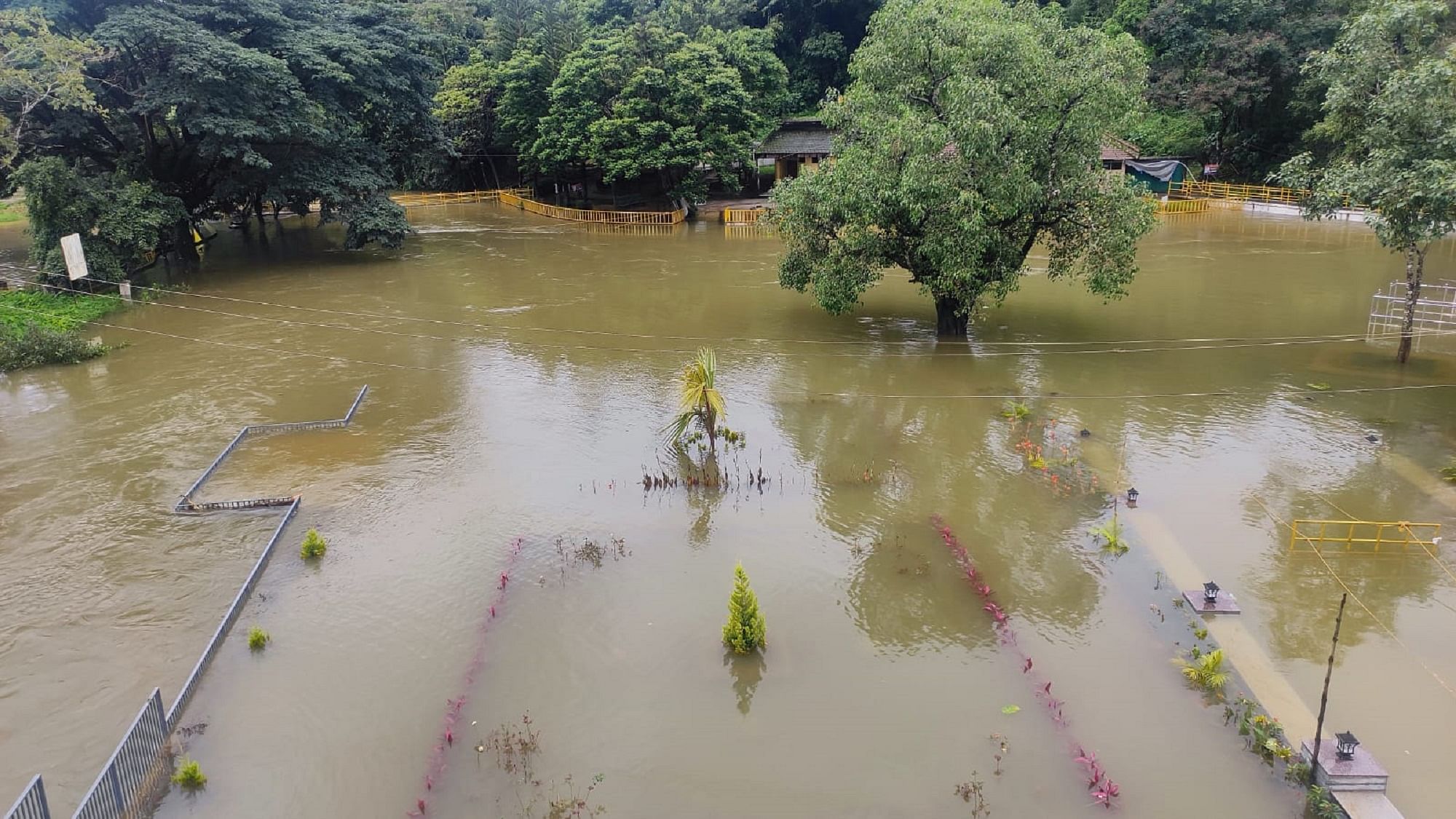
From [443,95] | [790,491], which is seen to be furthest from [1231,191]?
[443,95]

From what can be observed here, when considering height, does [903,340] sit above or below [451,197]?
below

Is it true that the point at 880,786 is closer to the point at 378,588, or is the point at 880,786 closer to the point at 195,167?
the point at 378,588

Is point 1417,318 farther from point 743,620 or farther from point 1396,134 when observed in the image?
point 743,620

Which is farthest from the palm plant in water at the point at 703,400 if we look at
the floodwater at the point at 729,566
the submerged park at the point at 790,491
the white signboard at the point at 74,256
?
the white signboard at the point at 74,256

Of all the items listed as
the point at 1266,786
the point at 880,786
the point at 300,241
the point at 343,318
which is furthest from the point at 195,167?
the point at 1266,786

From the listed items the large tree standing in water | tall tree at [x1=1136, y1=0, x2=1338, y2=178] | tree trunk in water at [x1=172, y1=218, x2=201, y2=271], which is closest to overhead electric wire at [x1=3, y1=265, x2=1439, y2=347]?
the large tree standing in water

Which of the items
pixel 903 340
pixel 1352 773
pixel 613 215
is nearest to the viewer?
pixel 1352 773
